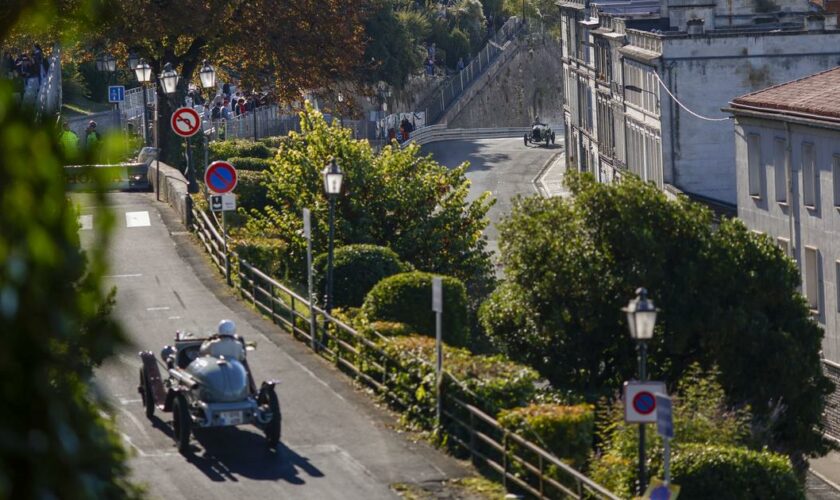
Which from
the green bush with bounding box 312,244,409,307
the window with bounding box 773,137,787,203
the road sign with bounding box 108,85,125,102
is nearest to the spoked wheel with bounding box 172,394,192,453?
the green bush with bounding box 312,244,409,307

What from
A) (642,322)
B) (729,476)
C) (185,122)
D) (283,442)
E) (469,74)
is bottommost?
(729,476)

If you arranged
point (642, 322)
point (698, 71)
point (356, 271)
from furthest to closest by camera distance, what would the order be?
point (698, 71), point (356, 271), point (642, 322)

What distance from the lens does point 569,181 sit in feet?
85.4

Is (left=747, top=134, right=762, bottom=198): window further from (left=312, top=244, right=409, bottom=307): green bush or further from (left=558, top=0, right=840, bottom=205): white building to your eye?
(left=312, top=244, right=409, bottom=307): green bush

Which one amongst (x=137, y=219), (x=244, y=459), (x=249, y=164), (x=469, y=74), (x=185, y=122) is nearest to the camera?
(x=244, y=459)

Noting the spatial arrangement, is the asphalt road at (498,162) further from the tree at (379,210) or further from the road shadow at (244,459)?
the road shadow at (244,459)

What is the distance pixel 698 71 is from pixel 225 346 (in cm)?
3849

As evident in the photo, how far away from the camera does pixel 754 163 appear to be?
42.7m

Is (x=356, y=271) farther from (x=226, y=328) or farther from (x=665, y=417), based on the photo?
(x=665, y=417)

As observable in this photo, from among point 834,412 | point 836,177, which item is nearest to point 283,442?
point 834,412

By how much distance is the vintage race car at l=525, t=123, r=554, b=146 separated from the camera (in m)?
97.2

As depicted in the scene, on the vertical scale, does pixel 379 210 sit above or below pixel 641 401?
above

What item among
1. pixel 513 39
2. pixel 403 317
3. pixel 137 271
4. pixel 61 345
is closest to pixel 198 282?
pixel 137 271

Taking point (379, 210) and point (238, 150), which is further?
point (238, 150)
